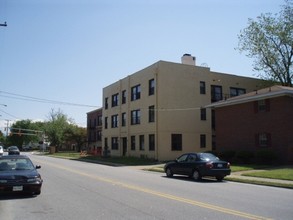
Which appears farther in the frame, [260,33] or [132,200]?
[260,33]

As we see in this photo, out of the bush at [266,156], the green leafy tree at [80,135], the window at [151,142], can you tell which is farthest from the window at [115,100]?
the green leafy tree at [80,135]

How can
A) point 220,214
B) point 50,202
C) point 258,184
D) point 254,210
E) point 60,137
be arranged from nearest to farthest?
point 220,214 → point 254,210 → point 50,202 → point 258,184 → point 60,137

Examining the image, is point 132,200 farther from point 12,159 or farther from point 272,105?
point 272,105

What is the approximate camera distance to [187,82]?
39.8m

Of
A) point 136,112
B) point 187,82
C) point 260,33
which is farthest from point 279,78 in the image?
point 136,112

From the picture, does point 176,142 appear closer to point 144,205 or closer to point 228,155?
point 228,155

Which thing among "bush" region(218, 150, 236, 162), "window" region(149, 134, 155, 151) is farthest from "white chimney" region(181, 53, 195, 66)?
"bush" region(218, 150, 236, 162)

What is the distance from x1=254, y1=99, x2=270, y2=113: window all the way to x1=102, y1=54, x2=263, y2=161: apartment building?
10102mm

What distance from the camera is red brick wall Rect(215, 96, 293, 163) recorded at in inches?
1077

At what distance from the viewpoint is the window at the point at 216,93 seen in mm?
42594

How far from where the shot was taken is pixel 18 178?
12.3 m

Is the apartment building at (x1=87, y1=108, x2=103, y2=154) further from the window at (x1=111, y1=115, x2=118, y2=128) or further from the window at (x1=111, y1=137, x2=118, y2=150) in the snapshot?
the window at (x1=111, y1=115, x2=118, y2=128)

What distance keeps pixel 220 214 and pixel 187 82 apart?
31.0 m

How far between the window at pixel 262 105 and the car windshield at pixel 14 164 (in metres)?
20.7
